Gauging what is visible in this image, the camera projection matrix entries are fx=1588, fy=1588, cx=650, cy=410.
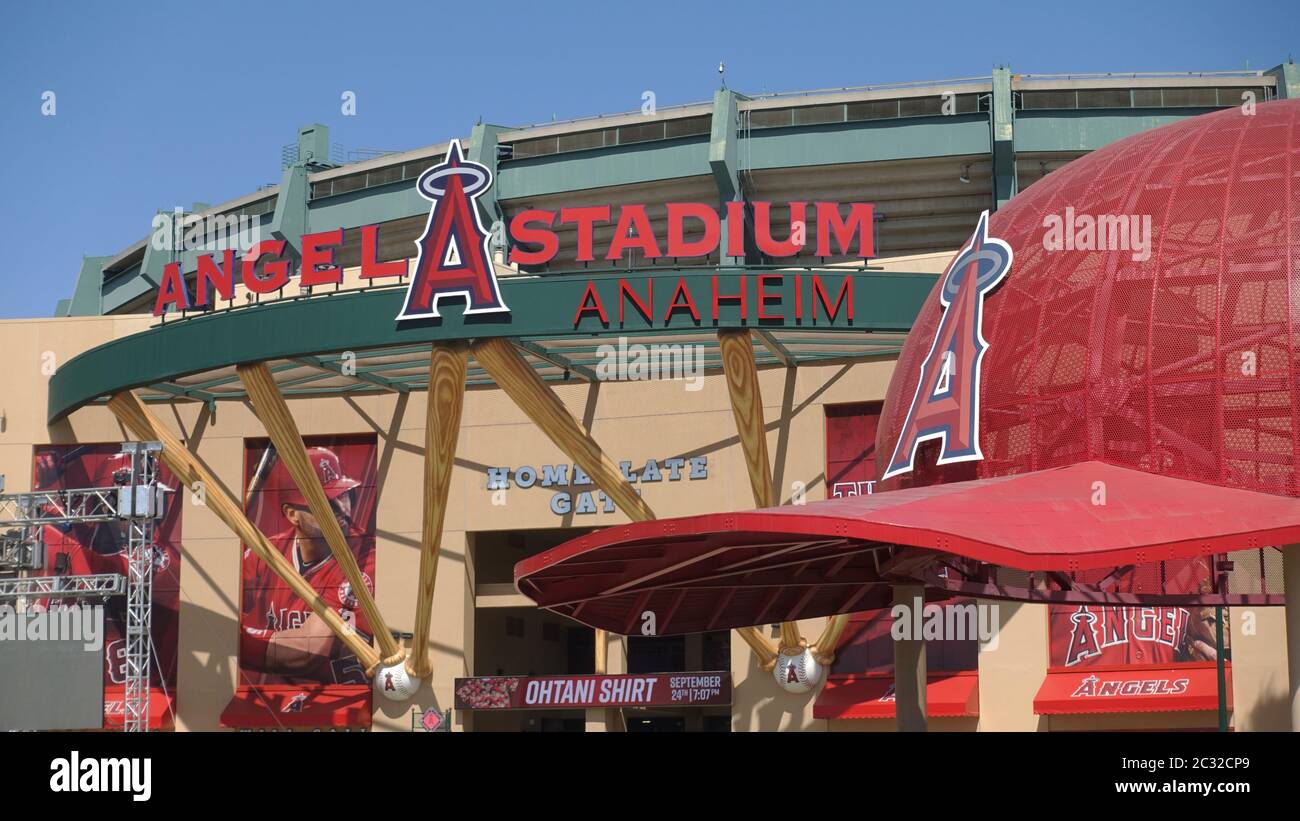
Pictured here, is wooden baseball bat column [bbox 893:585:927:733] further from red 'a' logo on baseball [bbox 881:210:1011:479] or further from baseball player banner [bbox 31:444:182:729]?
baseball player banner [bbox 31:444:182:729]

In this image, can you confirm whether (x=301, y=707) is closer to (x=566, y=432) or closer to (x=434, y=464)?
(x=434, y=464)

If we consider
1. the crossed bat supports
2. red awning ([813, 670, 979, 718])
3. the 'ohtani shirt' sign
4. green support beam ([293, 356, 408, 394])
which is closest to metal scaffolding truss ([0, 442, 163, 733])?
the crossed bat supports

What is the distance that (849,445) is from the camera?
47.3 metres

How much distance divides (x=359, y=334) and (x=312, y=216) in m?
22.1

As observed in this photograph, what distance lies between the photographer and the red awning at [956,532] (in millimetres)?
16562

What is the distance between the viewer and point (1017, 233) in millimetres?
Answer: 22922

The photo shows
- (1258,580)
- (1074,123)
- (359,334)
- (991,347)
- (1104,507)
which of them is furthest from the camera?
(1074,123)

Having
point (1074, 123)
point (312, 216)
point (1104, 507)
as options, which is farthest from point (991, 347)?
point (312, 216)

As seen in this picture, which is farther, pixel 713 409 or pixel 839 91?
pixel 839 91

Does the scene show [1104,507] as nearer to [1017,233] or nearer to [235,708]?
[1017,233]

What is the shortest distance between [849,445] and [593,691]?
1056cm

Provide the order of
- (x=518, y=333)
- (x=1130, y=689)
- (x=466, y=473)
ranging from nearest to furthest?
(x=518, y=333) < (x=1130, y=689) < (x=466, y=473)

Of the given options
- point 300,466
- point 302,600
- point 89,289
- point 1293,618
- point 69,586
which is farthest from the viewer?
point 89,289

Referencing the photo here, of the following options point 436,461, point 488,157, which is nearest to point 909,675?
point 436,461
